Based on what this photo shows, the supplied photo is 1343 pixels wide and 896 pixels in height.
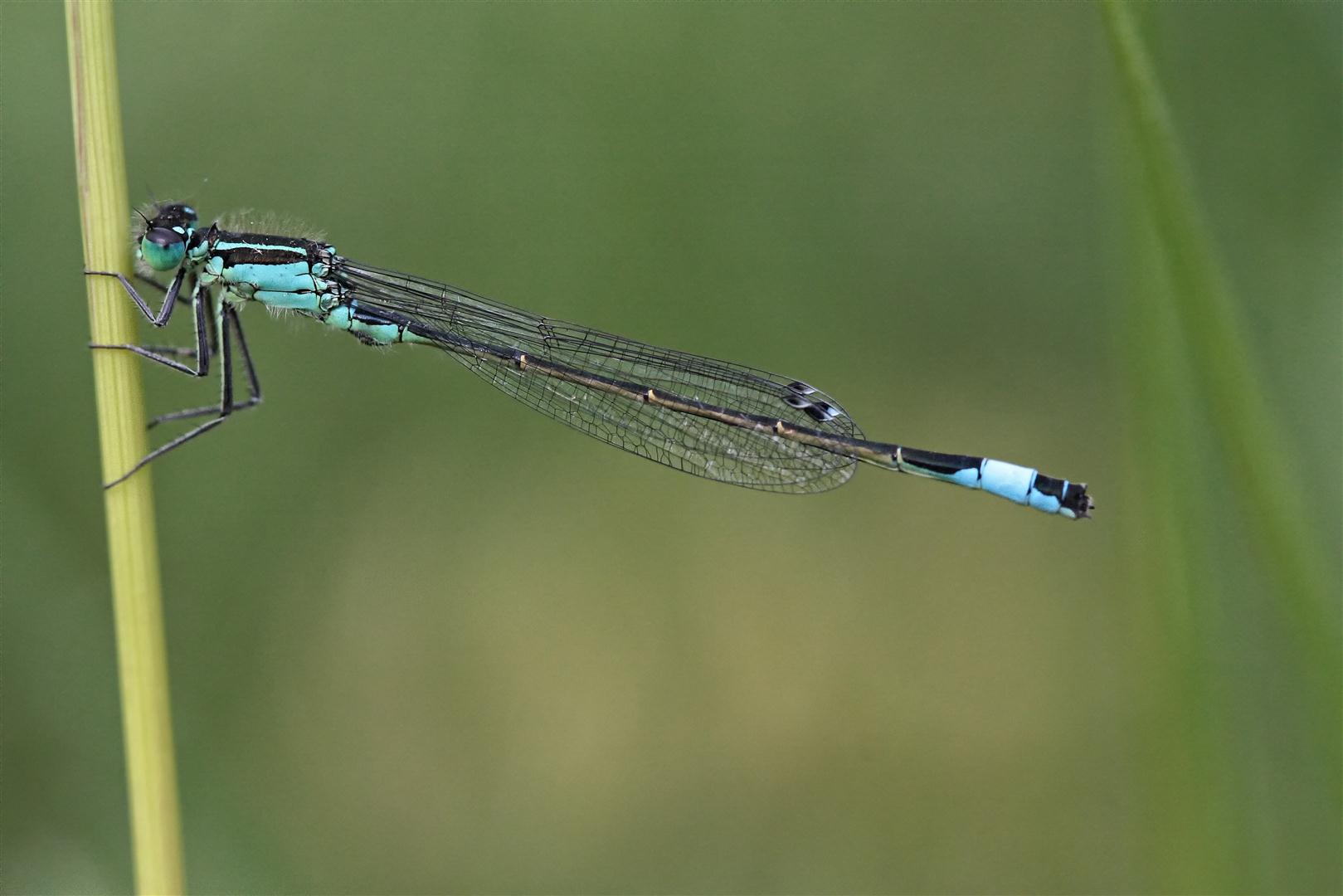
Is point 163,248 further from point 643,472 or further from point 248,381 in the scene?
point 643,472

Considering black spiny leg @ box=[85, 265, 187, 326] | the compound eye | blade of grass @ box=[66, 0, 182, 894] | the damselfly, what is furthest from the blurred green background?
blade of grass @ box=[66, 0, 182, 894]

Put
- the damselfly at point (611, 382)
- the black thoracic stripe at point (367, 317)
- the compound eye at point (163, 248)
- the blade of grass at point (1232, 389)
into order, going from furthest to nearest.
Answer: the black thoracic stripe at point (367, 317) < the damselfly at point (611, 382) < the compound eye at point (163, 248) < the blade of grass at point (1232, 389)

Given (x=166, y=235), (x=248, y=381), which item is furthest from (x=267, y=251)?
(x=248, y=381)

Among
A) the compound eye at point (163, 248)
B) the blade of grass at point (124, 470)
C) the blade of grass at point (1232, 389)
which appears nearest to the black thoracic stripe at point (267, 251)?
the compound eye at point (163, 248)

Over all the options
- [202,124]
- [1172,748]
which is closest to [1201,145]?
[1172,748]

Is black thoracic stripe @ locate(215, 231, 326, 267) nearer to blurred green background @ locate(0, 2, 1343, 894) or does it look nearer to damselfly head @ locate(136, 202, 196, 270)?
damselfly head @ locate(136, 202, 196, 270)

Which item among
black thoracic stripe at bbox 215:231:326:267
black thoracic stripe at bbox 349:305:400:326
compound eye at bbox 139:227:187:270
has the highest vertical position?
black thoracic stripe at bbox 215:231:326:267

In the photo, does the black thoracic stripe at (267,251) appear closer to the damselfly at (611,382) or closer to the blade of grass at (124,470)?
the damselfly at (611,382)
